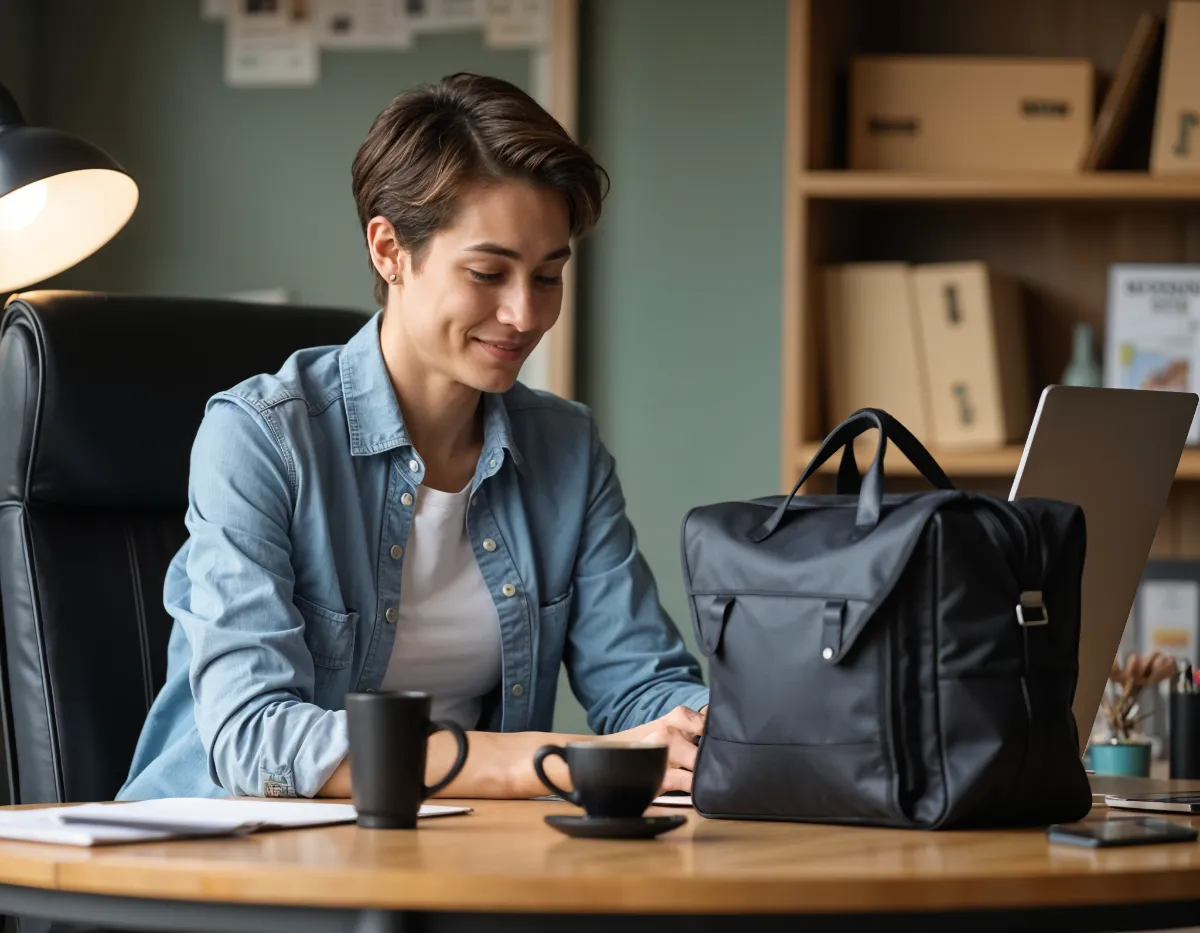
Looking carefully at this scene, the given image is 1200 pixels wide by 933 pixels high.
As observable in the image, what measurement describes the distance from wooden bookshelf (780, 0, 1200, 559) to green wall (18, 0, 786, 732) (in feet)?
0.38

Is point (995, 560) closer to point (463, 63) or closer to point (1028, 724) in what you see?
point (1028, 724)

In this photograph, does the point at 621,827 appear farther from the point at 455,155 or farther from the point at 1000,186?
the point at 1000,186

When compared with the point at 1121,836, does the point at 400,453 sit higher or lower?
higher

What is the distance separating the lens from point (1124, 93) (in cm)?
255

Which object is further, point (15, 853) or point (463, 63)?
point (463, 63)

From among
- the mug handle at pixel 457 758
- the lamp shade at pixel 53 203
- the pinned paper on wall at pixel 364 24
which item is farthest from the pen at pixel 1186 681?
the pinned paper on wall at pixel 364 24

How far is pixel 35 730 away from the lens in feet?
5.55

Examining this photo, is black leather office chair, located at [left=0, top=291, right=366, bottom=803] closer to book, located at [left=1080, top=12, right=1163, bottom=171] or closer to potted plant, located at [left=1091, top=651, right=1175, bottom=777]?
potted plant, located at [left=1091, top=651, right=1175, bottom=777]

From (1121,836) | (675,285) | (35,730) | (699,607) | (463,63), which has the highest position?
(463,63)

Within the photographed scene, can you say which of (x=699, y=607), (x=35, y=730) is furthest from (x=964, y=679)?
(x=35, y=730)

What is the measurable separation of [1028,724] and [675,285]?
71.3 inches

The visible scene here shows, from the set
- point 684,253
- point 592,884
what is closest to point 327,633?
point 592,884

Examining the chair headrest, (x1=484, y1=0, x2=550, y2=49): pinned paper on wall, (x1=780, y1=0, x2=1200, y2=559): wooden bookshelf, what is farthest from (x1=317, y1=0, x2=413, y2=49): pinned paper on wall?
the chair headrest

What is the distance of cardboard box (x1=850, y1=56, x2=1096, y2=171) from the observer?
2.63 metres
